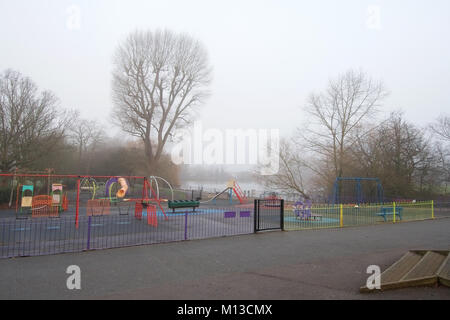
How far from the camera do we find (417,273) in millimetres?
5258

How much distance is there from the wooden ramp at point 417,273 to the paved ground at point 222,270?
144mm

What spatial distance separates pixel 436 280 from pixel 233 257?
13.9ft

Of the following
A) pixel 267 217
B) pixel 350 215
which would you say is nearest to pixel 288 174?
pixel 350 215

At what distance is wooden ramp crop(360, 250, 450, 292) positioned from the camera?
15.8 ft

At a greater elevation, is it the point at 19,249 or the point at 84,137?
the point at 84,137

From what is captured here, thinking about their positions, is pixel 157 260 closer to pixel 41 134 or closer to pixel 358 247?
pixel 358 247

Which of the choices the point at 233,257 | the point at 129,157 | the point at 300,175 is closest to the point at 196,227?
the point at 233,257

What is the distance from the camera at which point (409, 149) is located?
29344 mm

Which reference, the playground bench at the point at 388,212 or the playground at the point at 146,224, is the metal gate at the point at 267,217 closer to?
the playground at the point at 146,224

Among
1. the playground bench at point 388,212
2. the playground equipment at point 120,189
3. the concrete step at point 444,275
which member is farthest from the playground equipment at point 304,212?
the playground equipment at point 120,189

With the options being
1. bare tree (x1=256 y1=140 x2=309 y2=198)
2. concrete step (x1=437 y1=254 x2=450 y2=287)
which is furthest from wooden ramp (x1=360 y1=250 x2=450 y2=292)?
bare tree (x1=256 y1=140 x2=309 y2=198)

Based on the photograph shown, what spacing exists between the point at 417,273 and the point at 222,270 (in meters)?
3.71

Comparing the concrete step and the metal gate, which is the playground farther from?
the concrete step

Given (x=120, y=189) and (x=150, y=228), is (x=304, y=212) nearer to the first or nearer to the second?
(x=150, y=228)
